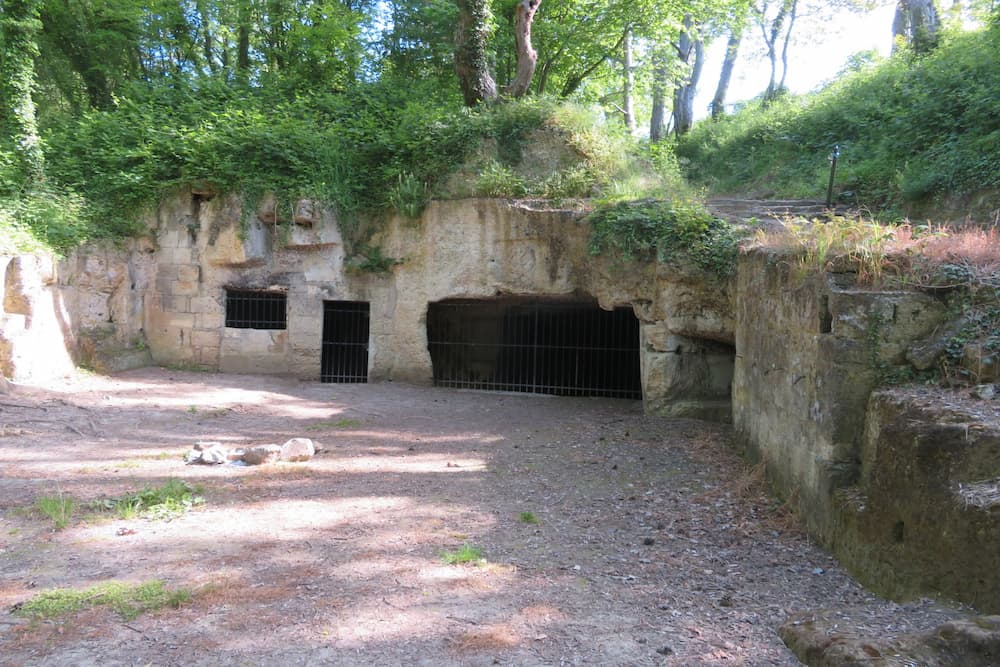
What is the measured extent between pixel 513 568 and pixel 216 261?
937cm

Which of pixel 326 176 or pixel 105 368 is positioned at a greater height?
pixel 326 176

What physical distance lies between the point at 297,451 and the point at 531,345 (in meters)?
6.25

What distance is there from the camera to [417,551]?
4.30 metres

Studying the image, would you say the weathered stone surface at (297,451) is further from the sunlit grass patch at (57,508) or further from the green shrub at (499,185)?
the green shrub at (499,185)

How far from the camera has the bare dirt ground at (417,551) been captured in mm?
3139

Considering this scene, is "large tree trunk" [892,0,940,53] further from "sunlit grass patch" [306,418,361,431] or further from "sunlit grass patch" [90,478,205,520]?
"sunlit grass patch" [90,478,205,520]

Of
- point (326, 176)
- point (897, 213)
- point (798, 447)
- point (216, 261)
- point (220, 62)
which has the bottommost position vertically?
point (798, 447)

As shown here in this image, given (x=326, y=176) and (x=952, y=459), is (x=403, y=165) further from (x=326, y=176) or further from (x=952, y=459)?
(x=952, y=459)

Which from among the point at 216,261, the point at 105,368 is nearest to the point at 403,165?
the point at 216,261

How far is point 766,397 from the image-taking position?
5984 mm

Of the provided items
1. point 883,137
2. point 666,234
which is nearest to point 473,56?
point 666,234

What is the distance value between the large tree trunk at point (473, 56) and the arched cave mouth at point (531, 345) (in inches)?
165

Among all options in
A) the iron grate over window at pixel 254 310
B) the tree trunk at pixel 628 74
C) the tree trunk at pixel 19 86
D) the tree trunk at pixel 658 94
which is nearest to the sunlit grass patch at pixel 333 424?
the iron grate over window at pixel 254 310

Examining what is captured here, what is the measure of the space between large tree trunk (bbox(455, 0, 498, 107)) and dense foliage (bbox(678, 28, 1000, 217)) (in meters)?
5.61
